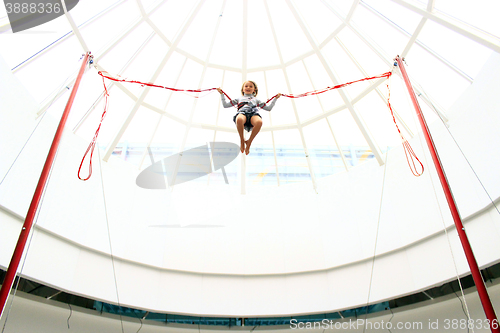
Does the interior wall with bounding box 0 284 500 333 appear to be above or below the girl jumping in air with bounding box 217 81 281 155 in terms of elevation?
below

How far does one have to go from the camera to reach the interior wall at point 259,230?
9062mm

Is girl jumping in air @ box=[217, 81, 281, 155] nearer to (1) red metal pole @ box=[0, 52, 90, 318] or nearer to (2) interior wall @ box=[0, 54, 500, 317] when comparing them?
(1) red metal pole @ box=[0, 52, 90, 318]

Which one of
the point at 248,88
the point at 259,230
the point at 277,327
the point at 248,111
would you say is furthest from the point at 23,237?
the point at 277,327

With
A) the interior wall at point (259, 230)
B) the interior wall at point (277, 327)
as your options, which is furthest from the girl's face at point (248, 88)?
the interior wall at point (277, 327)

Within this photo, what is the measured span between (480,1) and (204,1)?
7893mm

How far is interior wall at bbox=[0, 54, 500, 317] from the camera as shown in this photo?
9.06 meters

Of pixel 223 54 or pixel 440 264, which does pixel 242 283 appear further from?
pixel 223 54

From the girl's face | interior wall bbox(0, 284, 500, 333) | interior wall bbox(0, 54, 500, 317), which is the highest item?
the girl's face

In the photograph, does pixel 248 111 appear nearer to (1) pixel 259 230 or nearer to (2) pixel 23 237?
(2) pixel 23 237

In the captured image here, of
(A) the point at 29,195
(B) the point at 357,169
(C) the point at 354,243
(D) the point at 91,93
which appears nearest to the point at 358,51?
(B) the point at 357,169

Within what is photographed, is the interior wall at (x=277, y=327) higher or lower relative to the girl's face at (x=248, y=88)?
lower

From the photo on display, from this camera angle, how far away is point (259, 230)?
13266 mm

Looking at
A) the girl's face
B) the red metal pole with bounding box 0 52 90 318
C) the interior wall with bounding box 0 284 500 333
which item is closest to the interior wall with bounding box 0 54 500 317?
the interior wall with bounding box 0 284 500 333

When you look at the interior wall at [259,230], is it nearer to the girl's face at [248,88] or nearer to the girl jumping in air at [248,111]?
the girl jumping in air at [248,111]
